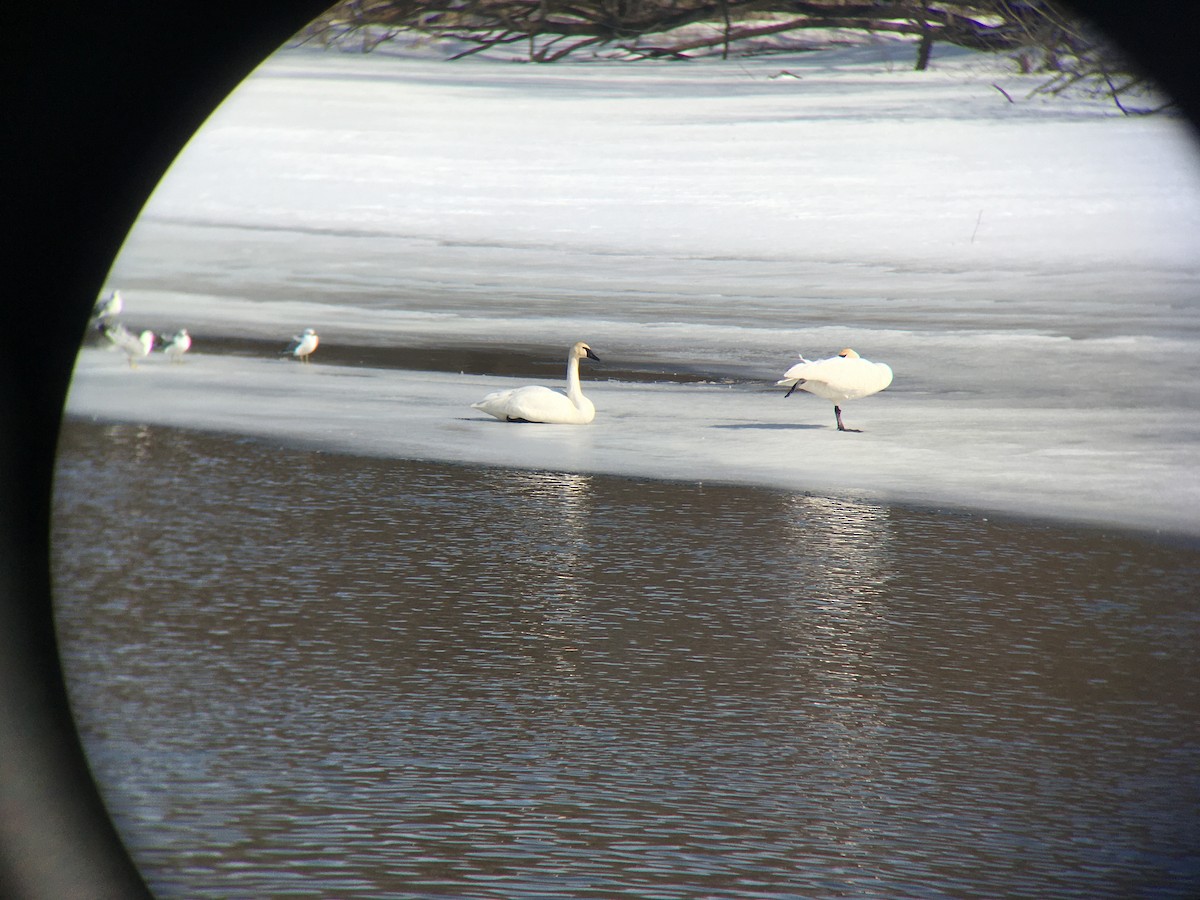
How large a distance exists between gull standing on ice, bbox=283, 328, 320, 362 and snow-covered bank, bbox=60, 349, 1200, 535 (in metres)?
0.44

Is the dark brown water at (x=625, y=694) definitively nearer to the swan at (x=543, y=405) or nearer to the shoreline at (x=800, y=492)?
the shoreline at (x=800, y=492)

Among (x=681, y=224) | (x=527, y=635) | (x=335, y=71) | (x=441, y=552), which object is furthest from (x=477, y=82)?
(x=527, y=635)

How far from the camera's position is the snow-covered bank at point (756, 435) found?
7371 millimetres

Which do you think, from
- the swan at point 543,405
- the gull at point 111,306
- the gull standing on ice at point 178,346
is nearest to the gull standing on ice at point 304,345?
the gull standing on ice at point 178,346

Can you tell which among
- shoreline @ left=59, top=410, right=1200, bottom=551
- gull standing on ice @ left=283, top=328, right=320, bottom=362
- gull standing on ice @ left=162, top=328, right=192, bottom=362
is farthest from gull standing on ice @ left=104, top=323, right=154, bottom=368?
shoreline @ left=59, top=410, right=1200, bottom=551

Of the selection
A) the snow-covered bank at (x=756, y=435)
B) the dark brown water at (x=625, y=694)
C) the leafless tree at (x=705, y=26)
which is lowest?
the dark brown water at (x=625, y=694)

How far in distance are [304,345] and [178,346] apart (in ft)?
3.52

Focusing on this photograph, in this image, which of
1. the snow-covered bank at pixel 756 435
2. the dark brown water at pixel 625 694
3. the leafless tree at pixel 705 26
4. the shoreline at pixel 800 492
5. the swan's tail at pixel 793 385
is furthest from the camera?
the leafless tree at pixel 705 26

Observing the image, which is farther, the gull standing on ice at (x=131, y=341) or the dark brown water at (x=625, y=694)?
the gull standing on ice at (x=131, y=341)

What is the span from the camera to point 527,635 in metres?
5.03

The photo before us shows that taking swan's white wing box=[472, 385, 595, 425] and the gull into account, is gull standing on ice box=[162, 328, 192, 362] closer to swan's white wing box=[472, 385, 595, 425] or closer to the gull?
the gull

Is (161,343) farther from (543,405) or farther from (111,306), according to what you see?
(543,405)

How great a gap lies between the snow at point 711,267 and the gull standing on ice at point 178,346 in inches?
3.9

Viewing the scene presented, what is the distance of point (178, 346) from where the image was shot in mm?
11516
